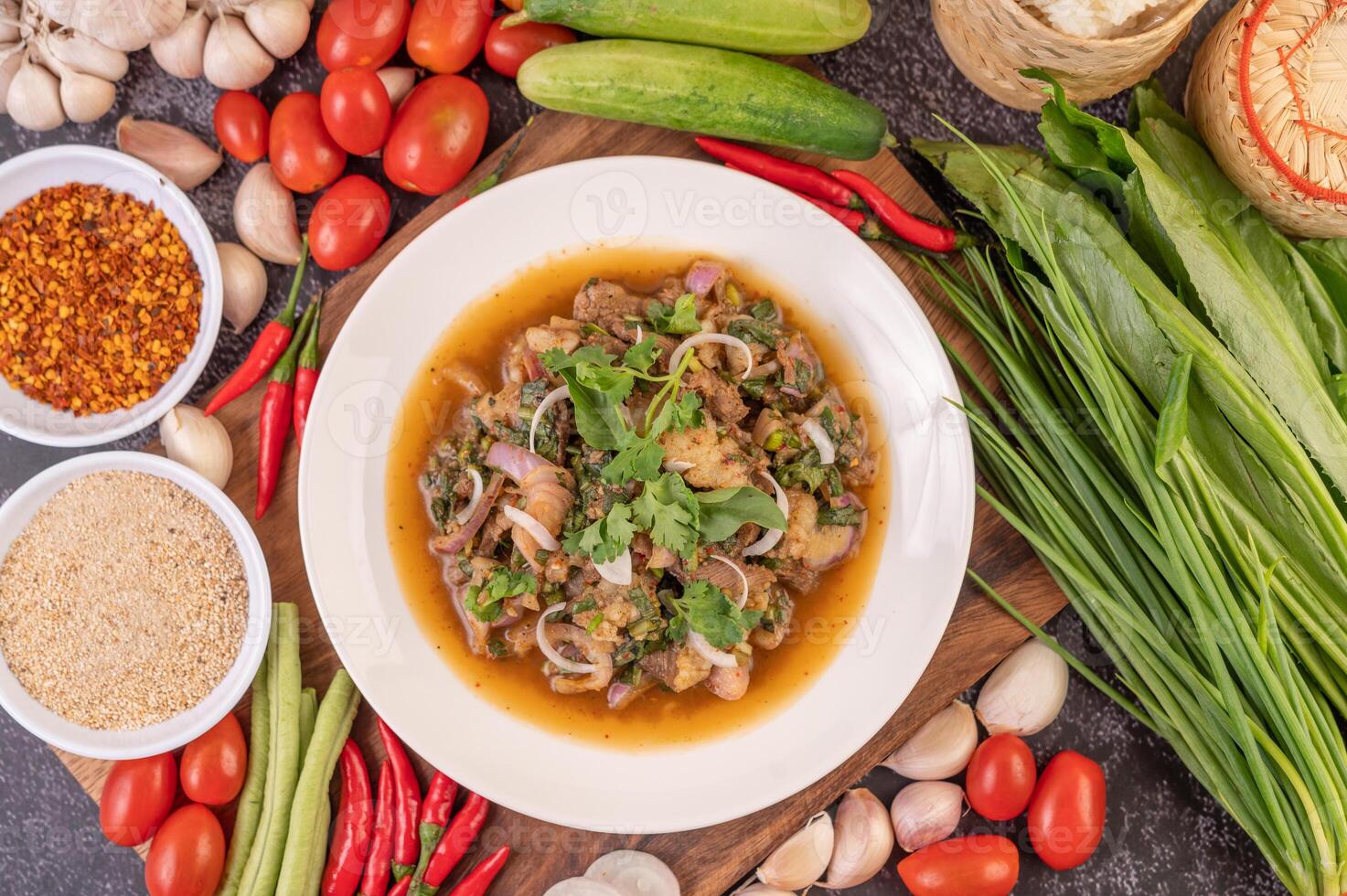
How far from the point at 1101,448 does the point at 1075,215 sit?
91 centimetres

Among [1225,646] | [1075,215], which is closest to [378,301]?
[1075,215]

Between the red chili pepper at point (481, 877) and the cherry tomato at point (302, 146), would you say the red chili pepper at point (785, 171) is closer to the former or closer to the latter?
the cherry tomato at point (302, 146)

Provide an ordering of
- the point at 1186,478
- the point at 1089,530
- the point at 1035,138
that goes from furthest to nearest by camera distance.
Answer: the point at 1035,138 → the point at 1089,530 → the point at 1186,478

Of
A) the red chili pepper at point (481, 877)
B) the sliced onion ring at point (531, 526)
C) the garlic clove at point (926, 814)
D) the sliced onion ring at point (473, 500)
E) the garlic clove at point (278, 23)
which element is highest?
the garlic clove at point (278, 23)

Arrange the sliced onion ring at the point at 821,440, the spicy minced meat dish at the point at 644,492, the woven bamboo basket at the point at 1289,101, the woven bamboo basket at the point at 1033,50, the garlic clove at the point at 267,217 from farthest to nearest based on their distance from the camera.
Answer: the garlic clove at the point at 267,217 → the sliced onion ring at the point at 821,440 → the spicy minced meat dish at the point at 644,492 → the woven bamboo basket at the point at 1289,101 → the woven bamboo basket at the point at 1033,50

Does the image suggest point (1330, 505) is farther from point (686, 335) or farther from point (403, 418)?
point (403, 418)

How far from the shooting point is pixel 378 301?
3.52m

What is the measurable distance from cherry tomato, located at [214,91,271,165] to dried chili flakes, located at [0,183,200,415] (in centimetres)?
49

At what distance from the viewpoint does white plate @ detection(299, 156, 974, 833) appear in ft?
11.4

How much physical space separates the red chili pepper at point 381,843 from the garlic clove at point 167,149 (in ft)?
8.59

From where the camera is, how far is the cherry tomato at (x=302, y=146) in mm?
3756

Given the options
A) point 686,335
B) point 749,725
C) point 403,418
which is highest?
point 686,335

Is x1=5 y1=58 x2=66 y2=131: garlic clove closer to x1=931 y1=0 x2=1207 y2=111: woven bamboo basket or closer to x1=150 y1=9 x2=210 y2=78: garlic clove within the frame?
x1=150 y1=9 x2=210 y2=78: garlic clove

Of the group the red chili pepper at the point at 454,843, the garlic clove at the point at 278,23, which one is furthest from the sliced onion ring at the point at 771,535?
the garlic clove at the point at 278,23
